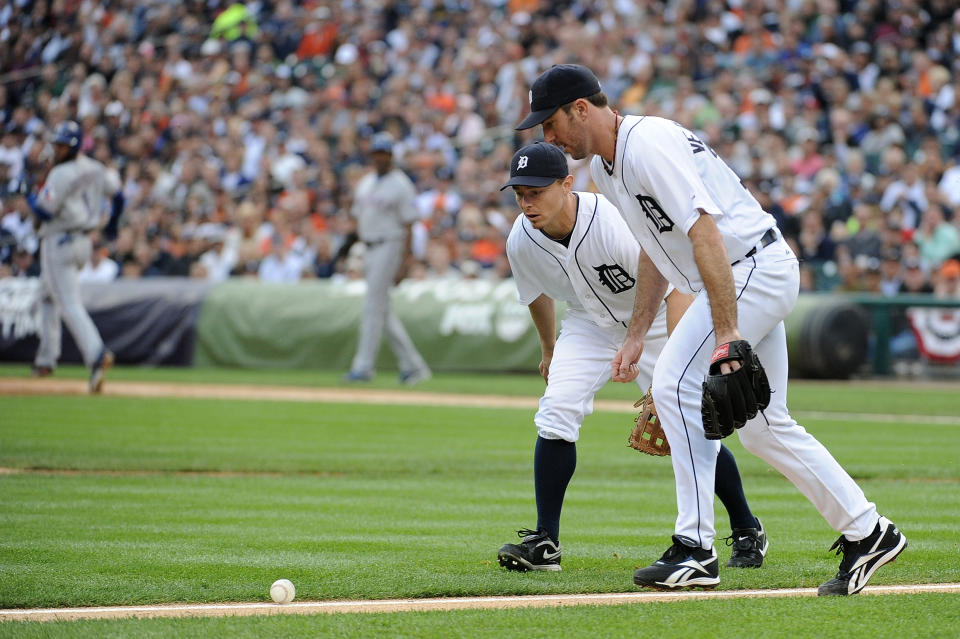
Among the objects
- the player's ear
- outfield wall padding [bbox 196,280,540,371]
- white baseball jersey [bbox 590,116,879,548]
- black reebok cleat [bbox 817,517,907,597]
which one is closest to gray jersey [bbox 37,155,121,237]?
outfield wall padding [bbox 196,280,540,371]

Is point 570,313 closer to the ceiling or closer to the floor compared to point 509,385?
closer to the ceiling

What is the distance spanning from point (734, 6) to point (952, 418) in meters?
12.2

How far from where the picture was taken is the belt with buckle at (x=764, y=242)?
5180mm

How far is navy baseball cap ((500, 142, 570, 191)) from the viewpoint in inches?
229

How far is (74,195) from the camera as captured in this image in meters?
15.2

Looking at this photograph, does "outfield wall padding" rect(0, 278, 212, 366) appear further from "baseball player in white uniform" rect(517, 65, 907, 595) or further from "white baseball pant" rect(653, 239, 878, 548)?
"white baseball pant" rect(653, 239, 878, 548)

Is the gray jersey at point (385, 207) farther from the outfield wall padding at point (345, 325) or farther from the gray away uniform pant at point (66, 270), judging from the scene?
the gray away uniform pant at point (66, 270)

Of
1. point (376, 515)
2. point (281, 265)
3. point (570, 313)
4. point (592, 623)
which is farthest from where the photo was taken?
point (281, 265)

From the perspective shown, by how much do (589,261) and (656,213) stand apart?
98cm

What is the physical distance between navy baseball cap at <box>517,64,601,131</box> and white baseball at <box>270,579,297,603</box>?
A: 193 cm

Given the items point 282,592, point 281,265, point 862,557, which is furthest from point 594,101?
point 281,265

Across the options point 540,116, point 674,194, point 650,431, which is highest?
point 540,116

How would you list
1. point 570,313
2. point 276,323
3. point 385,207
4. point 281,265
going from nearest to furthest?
point 570,313 < point 385,207 < point 276,323 < point 281,265

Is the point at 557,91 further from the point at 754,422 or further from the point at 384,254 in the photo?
the point at 384,254
